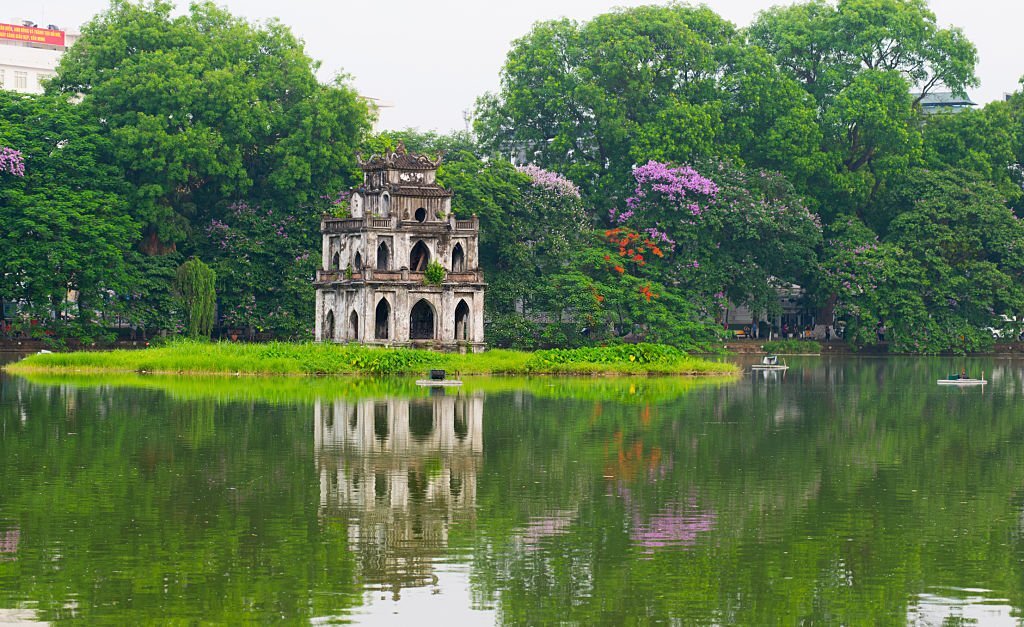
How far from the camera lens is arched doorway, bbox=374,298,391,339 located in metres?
69.4

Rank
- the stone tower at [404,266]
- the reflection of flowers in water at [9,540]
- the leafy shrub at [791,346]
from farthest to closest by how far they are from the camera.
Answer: the leafy shrub at [791,346]
the stone tower at [404,266]
the reflection of flowers in water at [9,540]

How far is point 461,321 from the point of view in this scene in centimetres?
7075

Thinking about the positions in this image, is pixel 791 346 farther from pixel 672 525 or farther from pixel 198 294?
pixel 672 525

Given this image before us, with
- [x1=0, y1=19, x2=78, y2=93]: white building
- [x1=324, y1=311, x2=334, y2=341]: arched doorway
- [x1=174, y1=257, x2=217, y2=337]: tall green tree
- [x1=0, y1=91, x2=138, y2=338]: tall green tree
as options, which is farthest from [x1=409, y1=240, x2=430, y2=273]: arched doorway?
[x1=0, y1=19, x2=78, y2=93]: white building

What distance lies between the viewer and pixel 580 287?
79312mm

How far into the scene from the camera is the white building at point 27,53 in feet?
413

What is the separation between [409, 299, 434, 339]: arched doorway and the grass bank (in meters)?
4.04

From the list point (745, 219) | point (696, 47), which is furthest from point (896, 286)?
point (696, 47)

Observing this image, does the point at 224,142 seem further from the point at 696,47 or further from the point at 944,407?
the point at 944,407

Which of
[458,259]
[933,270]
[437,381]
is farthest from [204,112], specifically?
[933,270]

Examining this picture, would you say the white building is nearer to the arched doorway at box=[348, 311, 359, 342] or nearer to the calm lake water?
the arched doorway at box=[348, 311, 359, 342]

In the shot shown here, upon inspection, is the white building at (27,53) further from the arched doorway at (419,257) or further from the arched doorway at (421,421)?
the arched doorway at (421,421)

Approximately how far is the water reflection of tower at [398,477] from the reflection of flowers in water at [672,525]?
2.91 m

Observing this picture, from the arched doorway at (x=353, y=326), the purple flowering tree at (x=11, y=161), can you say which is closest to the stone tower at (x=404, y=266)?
the arched doorway at (x=353, y=326)
